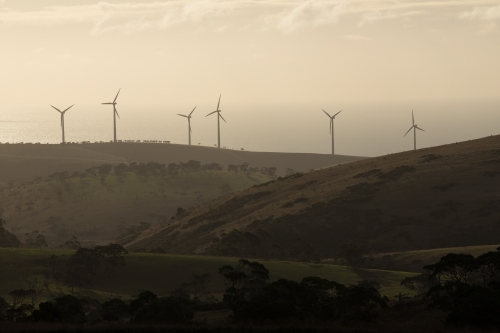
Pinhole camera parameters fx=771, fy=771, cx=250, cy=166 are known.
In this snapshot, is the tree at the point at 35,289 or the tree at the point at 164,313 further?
the tree at the point at 35,289

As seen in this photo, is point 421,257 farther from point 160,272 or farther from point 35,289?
point 35,289

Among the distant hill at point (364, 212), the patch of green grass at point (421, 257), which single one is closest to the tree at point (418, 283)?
the patch of green grass at point (421, 257)

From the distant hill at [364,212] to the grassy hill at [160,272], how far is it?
57.3ft

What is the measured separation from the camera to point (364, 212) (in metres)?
130

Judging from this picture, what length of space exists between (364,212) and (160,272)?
5067 centimetres

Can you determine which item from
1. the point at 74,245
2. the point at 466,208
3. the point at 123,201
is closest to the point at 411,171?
the point at 466,208

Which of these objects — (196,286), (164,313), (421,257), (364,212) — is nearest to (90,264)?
(196,286)

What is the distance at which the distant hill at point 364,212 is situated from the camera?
11688 centimetres

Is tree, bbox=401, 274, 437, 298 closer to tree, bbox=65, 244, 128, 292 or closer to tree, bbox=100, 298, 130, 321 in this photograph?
tree, bbox=100, 298, 130, 321

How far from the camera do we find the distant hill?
383 ft

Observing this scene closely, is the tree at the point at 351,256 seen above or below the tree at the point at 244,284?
below

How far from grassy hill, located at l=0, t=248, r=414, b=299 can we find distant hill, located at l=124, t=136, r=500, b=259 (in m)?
17.5

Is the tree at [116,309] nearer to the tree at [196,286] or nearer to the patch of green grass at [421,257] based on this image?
the tree at [196,286]

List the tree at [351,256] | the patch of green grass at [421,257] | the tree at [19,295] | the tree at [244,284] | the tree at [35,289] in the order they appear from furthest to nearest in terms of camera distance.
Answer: the tree at [351,256], the patch of green grass at [421,257], the tree at [35,289], the tree at [19,295], the tree at [244,284]
